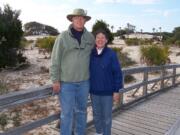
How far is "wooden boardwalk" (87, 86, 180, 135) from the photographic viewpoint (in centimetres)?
612

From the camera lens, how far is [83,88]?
477 cm

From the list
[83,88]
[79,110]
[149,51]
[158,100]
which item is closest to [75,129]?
[79,110]

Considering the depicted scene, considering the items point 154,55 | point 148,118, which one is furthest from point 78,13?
point 154,55

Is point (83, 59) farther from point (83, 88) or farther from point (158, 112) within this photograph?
point (158, 112)

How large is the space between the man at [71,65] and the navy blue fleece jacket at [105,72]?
0.10 meters

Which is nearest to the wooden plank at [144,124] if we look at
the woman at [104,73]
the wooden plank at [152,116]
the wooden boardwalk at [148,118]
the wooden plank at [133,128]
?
the wooden boardwalk at [148,118]

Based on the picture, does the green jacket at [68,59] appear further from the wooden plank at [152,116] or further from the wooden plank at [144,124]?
the wooden plank at [152,116]

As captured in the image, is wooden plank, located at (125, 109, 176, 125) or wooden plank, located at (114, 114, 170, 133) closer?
wooden plank, located at (114, 114, 170, 133)

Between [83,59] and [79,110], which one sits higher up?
[83,59]

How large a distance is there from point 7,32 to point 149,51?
28.2 feet

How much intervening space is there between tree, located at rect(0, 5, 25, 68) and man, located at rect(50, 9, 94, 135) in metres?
14.6

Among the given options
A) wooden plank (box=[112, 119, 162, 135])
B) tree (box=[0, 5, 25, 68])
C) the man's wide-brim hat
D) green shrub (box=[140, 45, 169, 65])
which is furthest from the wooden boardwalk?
green shrub (box=[140, 45, 169, 65])

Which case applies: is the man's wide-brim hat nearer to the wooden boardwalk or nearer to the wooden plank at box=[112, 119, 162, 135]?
the wooden boardwalk

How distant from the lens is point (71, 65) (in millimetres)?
4582
